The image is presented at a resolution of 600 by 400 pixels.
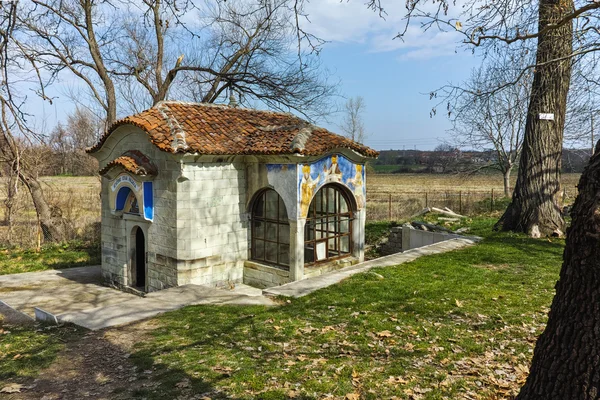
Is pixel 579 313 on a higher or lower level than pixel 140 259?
higher

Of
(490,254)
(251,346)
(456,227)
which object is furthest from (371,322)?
(456,227)

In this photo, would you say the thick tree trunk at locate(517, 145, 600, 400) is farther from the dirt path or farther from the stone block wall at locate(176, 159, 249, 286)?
the stone block wall at locate(176, 159, 249, 286)

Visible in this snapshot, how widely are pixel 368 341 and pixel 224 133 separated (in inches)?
269

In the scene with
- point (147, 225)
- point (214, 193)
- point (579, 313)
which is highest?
point (214, 193)

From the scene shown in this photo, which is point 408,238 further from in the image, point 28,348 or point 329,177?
point 28,348

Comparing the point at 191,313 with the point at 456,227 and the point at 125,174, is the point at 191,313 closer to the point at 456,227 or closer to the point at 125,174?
the point at 125,174

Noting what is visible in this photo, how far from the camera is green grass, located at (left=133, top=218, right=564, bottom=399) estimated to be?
15.1 feet

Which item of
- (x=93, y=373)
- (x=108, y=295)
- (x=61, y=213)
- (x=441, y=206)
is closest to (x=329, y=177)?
(x=108, y=295)

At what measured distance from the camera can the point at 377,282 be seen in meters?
8.52

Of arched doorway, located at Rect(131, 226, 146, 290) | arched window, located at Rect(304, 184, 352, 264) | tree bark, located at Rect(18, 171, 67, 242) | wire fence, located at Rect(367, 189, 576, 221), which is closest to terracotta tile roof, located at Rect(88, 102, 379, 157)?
arched window, located at Rect(304, 184, 352, 264)

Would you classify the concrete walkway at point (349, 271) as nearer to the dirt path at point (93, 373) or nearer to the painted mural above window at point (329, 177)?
the painted mural above window at point (329, 177)

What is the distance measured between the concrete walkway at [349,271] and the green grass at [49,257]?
917 centimetres

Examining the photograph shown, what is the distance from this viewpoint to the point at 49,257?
49.3ft

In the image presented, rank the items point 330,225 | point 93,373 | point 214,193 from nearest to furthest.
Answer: point 93,373 < point 214,193 < point 330,225
